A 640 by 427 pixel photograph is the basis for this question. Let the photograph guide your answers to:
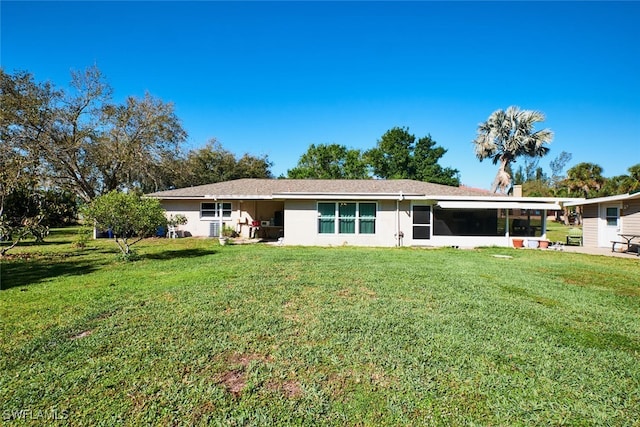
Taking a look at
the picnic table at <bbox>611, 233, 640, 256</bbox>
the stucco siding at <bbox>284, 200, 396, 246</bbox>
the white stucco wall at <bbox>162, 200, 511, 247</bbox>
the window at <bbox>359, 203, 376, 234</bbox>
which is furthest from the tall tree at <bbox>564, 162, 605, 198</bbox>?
the window at <bbox>359, 203, 376, 234</bbox>

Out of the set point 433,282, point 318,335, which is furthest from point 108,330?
point 433,282

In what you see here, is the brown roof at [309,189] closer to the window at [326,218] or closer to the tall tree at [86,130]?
the window at [326,218]

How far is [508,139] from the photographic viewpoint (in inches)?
1112

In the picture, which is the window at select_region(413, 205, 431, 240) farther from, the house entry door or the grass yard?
the house entry door

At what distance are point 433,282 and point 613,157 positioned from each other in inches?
1645

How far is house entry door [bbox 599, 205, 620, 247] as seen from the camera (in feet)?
53.1

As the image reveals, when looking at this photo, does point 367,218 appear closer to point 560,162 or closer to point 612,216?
point 612,216

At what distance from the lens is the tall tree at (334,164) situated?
41.9 metres

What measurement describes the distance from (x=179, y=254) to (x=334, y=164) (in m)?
32.3

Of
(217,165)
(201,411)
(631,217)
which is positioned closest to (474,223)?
(631,217)

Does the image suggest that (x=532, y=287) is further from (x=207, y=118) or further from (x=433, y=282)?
(x=207, y=118)

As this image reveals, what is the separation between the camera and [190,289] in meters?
6.80

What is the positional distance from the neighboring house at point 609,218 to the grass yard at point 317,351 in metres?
10.5

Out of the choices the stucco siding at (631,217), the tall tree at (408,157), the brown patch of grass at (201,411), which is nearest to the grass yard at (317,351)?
the brown patch of grass at (201,411)
